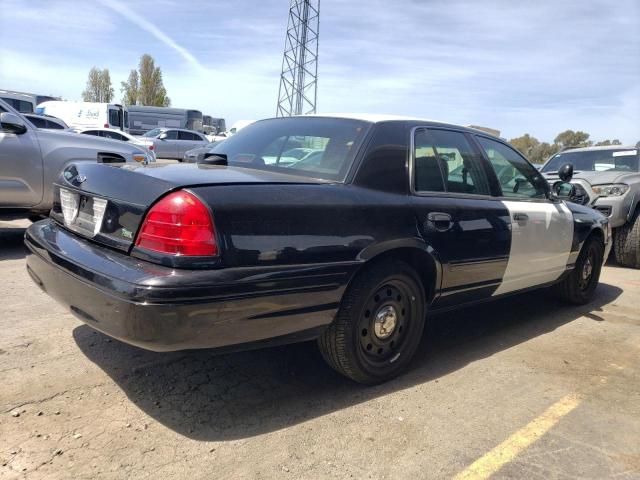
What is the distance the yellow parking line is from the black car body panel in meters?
0.89

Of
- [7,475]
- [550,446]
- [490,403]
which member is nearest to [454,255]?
[490,403]

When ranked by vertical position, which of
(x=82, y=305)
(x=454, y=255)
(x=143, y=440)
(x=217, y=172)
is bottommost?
(x=143, y=440)

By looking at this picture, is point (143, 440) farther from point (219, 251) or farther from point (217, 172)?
point (217, 172)

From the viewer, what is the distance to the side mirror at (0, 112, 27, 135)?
559 centimetres

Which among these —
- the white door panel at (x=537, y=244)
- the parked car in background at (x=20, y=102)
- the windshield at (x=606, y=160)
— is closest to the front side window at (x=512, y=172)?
the white door panel at (x=537, y=244)

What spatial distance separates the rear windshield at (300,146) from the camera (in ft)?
10.1

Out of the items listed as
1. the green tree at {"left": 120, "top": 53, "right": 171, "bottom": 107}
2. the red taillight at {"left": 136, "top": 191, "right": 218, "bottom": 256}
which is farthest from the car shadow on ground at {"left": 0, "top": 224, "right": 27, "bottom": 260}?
the green tree at {"left": 120, "top": 53, "right": 171, "bottom": 107}

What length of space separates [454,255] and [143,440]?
2043mm

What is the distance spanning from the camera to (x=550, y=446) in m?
2.62

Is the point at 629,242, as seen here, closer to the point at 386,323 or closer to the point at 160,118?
the point at 386,323

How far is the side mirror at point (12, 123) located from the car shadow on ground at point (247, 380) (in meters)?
3.09

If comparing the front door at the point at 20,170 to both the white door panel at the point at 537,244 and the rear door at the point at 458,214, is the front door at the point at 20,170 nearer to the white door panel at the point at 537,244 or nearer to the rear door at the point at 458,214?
the rear door at the point at 458,214

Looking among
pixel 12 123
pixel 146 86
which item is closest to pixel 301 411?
pixel 12 123

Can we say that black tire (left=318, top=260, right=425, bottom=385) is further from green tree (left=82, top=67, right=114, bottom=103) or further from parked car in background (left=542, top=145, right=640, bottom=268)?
green tree (left=82, top=67, right=114, bottom=103)
